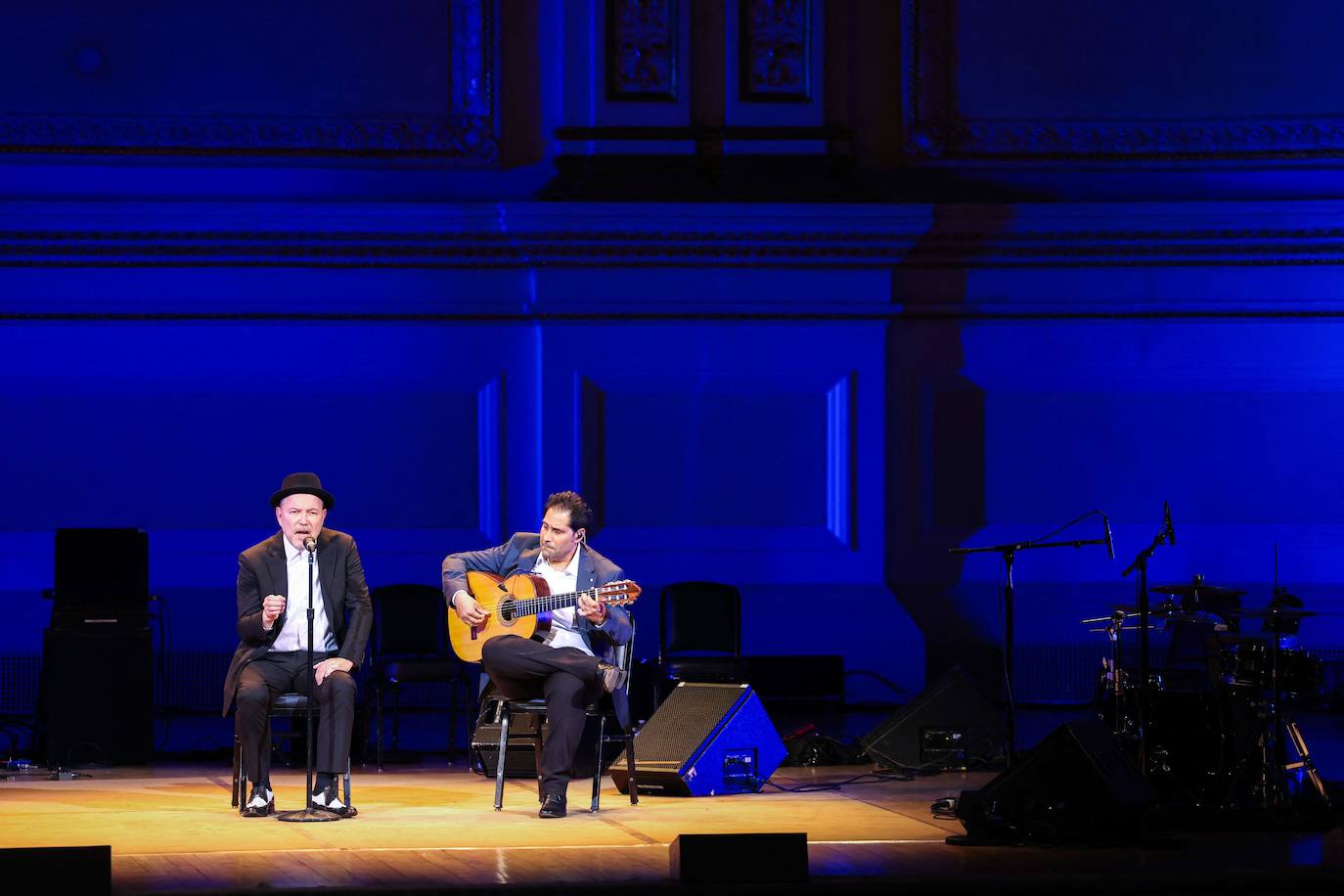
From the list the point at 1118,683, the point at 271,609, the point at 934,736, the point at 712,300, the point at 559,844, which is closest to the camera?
the point at 559,844

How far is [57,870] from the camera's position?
4664 millimetres

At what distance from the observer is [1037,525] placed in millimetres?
9500

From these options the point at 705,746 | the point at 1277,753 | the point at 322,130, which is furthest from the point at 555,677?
the point at 322,130

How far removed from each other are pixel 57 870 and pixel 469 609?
90.7 inches

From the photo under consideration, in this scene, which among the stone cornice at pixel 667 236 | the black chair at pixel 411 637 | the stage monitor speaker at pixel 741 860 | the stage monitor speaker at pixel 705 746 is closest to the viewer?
the stage monitor speaker at pixel 741 860

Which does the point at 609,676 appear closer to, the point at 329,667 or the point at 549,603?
the point at 549,603

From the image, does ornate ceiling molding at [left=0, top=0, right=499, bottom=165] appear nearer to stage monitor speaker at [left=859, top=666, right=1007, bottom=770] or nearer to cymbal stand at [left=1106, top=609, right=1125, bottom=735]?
stage monitor speaker at [left=859, top=666, right=1007, bottom=770]

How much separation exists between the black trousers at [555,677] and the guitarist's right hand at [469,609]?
0.11 m

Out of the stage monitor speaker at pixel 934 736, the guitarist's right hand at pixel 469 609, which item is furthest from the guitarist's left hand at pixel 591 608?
the stage monitor speaker at pixel 934 736

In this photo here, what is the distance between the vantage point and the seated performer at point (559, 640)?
21.6 ft

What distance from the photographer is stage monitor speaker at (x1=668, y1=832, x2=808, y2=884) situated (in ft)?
16.4

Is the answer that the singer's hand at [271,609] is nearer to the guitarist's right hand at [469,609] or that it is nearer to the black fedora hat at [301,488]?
the black fedora hat at [301,488]

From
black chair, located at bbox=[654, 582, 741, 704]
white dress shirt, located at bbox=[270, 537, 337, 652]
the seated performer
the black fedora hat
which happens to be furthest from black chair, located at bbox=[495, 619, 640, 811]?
black chair, located at bbox=[654, 582, 741, 704]

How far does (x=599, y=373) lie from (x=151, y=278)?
7.40 feet
